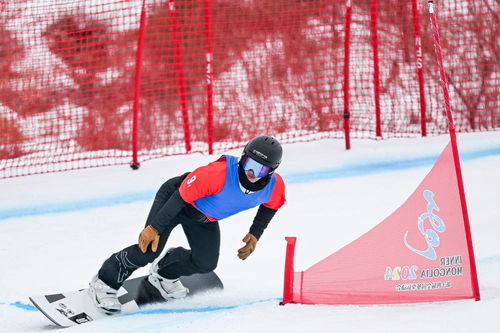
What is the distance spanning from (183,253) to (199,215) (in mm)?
424

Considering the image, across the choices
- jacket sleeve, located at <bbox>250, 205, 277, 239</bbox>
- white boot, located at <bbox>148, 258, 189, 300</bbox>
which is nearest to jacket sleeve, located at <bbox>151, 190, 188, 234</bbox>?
jacket sleeve, located at <bbox>250, 205, 277, 239</bbox>

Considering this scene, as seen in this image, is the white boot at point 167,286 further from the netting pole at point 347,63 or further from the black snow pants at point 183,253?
the netting pole at point 347,63

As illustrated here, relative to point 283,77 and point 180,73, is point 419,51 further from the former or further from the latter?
point 180,73

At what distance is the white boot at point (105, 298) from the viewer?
5.25m

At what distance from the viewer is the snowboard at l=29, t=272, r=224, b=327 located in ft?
17.0

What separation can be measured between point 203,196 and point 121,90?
714 cm

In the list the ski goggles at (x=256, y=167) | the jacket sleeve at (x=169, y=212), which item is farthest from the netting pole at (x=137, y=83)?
the ski goggles at (x=256, y=167)

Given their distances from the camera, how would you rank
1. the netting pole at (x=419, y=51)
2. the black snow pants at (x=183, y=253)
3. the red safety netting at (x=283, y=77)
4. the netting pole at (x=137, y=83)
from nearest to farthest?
the black snow pants at (x=183, y=253) < the netting pole at (x=137, y=83) < the netting pole at (x=419, y=51) < the red safety netting at (x=283, y=77)

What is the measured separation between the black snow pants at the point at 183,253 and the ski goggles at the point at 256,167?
0.63 m

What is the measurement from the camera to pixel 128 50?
37.3 ft

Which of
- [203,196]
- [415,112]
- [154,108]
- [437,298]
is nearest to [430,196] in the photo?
[437,298]

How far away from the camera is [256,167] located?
187 inches

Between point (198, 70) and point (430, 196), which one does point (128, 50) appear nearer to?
point (198, 70)

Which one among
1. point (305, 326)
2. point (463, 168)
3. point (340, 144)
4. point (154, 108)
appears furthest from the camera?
point (154, 108)
